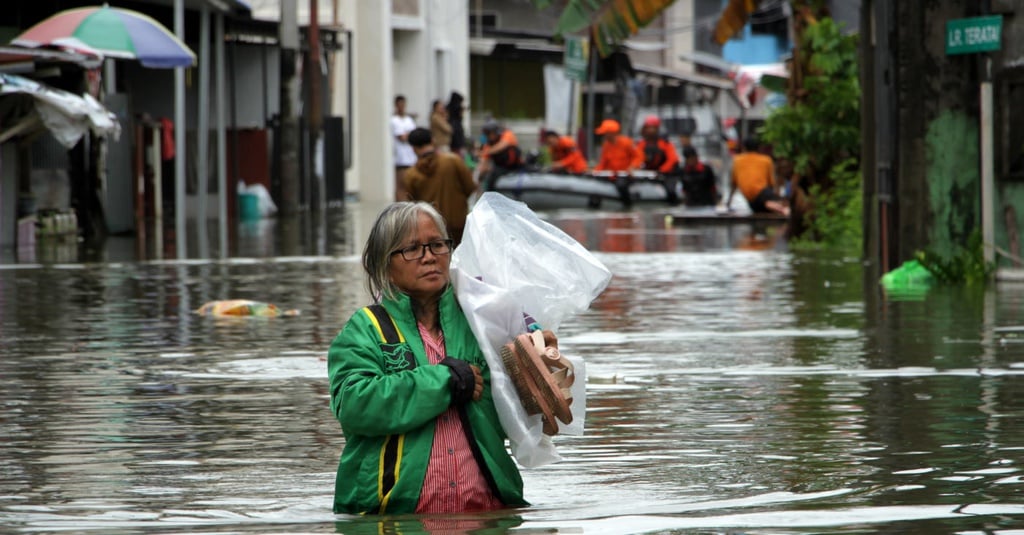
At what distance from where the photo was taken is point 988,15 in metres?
16.4

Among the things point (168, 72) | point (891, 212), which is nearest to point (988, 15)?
point (891, 212)

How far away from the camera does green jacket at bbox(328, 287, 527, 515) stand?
5.44 m

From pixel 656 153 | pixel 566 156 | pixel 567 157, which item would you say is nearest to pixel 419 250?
pixel 656 153

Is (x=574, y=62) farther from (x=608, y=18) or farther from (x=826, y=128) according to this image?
(x=826, y=128)

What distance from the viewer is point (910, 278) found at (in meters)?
17.0

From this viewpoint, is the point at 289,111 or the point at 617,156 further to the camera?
the point at 617,156

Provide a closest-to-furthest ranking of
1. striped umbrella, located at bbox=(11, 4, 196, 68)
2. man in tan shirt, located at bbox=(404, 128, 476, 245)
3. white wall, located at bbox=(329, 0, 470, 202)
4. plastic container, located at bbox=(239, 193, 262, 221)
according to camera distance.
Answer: man in tan shirt, located at bbox=(404, 128, 476, 245) < striped umbrella, located at bbox=(11, 4, 196, 68) < plastic container, located at bbox=(239, 193, 262, 221) < white wall, located at bbox=(329, 0, 470, 202)

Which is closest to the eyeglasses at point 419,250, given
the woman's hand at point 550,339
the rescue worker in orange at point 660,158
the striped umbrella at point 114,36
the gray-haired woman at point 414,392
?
the gray-haired woman at point 414,392

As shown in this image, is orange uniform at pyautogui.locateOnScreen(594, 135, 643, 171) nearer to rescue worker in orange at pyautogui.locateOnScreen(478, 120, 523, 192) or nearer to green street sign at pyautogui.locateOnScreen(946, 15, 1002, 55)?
rescue worker in orange at pyautogui.locateOnScreen(478, 120, 523, 192)

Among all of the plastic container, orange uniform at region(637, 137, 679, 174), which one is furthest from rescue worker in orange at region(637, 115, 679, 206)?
the plastic container

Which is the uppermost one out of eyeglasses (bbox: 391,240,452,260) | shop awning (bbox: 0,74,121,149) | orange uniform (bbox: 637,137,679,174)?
shop awning (bbox: 0,74,121,149)

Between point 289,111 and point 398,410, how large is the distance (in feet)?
95.9

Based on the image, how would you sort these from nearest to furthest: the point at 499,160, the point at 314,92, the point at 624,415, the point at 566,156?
1. the point at 624,415
2. the point at 314,92
3. the point at 499,160
4. the point at 566,156

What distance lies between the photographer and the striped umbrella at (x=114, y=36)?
2489 centimetres
